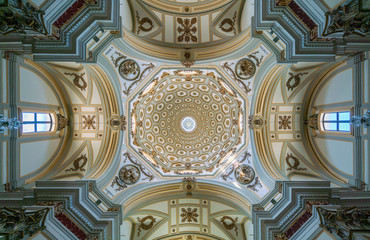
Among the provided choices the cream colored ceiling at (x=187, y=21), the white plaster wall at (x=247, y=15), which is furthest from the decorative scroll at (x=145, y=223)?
the white plaster wall at (x=247, y=15)

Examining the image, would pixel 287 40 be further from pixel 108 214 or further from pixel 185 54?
pixel 108 214

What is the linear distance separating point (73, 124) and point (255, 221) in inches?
531

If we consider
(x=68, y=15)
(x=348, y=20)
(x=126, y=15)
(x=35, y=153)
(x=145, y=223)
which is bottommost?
(x=145, y=223)

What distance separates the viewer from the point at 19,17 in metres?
7.48

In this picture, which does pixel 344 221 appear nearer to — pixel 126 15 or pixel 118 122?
pixel 118 122

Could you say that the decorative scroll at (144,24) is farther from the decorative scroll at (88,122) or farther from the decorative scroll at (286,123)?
the decorative scroll at (286,123)

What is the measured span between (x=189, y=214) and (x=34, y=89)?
13476 mm

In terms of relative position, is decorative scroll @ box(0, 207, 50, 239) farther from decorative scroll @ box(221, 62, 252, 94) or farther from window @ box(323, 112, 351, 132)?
window @ box(323, 112, 351, 132)

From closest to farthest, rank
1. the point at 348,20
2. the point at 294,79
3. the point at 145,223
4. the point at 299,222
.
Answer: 1. the point at 348,20
2. the point at 299,222
3. the point at 294,79
4. the point at 145,223

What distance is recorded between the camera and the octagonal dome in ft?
54.1

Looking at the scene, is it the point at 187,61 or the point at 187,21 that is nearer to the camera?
the point at 187,61

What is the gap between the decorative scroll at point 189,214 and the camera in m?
16.5

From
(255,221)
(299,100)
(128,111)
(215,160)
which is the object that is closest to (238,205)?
(255,221)

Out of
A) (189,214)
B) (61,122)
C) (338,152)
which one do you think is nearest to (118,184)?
(61,122)
